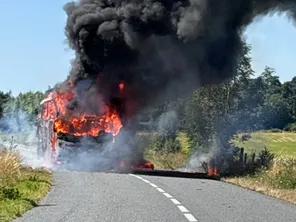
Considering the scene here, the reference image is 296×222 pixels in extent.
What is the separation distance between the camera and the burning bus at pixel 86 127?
3067 centimetres

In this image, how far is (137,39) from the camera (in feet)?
101

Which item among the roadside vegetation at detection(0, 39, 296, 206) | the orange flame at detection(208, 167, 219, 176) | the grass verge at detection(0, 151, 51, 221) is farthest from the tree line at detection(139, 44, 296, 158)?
the grass verge at detection(0, 151, 51, 221)

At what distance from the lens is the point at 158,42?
1254 inches

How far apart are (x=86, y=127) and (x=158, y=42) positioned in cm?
533

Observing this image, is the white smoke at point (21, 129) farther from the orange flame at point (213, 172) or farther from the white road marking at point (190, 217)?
the white road marking at point (190, 217)

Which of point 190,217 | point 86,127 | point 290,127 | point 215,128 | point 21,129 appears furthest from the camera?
point 290,127

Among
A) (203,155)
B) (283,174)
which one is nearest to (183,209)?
(283,174)

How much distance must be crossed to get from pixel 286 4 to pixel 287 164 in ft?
32.9

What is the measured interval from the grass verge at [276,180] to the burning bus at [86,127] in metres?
7.70

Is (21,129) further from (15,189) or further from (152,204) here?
(152,204)

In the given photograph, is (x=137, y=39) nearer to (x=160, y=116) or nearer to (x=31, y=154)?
(x=31, y=154)

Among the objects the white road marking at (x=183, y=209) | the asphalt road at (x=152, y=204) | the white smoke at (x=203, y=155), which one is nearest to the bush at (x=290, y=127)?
the white smoke at (x=203, y=155)

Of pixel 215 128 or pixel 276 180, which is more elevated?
pixel 215 128

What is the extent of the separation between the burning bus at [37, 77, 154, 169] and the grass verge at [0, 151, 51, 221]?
8.89 metres
